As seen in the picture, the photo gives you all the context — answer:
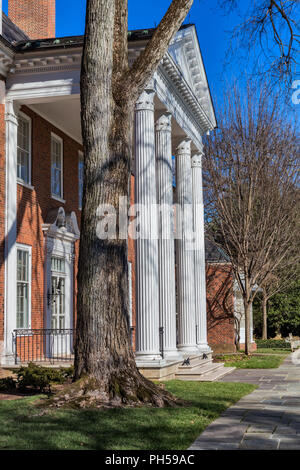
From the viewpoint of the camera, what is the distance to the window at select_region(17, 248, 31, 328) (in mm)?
16016

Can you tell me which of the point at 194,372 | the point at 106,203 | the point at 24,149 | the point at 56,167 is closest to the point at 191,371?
the point at 194,372

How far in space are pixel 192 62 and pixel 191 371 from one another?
10458mm

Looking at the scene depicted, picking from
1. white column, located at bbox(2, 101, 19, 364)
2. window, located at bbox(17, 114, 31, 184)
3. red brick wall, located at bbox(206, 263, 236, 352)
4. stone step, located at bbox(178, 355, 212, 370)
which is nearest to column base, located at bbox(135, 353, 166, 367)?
stone step, located at bbox(178, 355, 212, 370)

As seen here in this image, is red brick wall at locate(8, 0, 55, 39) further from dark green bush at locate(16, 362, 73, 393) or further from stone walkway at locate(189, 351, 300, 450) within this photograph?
stone walkway at locate(189, 351, 300, 450)

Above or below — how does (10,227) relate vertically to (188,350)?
above

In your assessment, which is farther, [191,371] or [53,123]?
[53,123]

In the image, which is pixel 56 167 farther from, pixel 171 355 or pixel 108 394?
pixel 108 394

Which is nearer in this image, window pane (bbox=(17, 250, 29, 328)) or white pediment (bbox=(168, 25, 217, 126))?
window pane (bbox=(17, 250, 29, 328))

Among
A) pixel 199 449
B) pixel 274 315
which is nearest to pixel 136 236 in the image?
pixel 199 449

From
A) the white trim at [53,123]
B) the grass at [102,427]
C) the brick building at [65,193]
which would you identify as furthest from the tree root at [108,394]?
the white trim at [53,123]

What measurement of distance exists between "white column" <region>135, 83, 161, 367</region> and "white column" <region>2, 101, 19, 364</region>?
10.7 feet

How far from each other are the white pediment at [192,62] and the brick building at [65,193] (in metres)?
0.05

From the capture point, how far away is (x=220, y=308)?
2869cm

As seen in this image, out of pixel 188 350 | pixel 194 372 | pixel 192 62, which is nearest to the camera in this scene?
pixel 194 372
